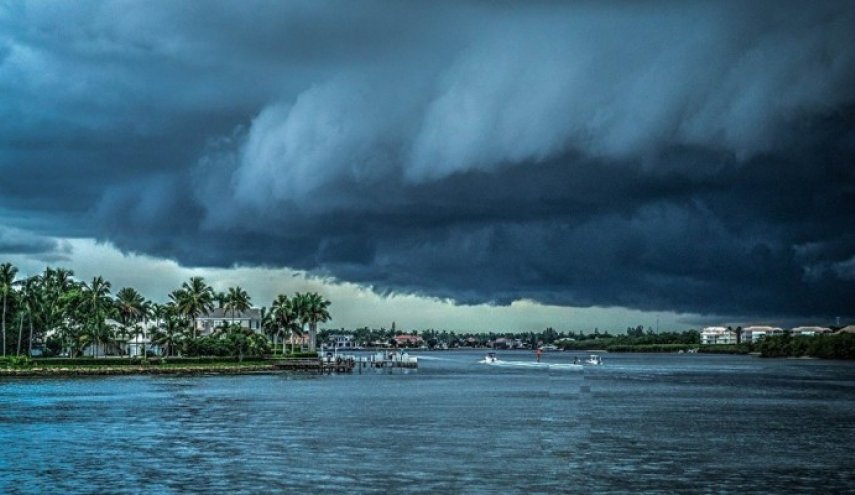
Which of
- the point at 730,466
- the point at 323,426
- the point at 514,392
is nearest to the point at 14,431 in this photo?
the point at 323,426

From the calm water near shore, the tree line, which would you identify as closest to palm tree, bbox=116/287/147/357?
the tree line

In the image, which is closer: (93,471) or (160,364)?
(93,471)

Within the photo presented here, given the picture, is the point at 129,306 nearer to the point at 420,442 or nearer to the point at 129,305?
the point at 129,305

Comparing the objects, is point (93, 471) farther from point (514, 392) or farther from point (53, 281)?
point (53, 281)

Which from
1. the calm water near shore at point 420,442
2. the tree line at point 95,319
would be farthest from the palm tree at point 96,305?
the calm water near shore at point 420,442

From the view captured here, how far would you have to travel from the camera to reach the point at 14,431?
67625mm

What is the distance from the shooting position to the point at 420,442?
60594 millimetres

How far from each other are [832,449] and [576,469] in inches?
779

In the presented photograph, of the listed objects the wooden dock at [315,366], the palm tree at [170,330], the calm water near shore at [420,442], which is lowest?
the calm water near shore at [420,442]

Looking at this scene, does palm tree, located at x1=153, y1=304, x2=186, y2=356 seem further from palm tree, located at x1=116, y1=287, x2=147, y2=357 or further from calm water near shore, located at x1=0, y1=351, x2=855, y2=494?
calm water near shore, located at x1=0, y1=351, x2=855, y2=494

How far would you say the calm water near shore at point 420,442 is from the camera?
149ft

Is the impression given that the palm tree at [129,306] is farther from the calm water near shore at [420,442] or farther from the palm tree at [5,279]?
the calm water near shore at [420,442]

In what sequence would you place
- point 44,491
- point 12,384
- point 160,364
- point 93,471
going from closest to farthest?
point 44,491
point 93,471
point 12,384
point 160,364

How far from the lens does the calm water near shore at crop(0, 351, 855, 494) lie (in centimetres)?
4538
